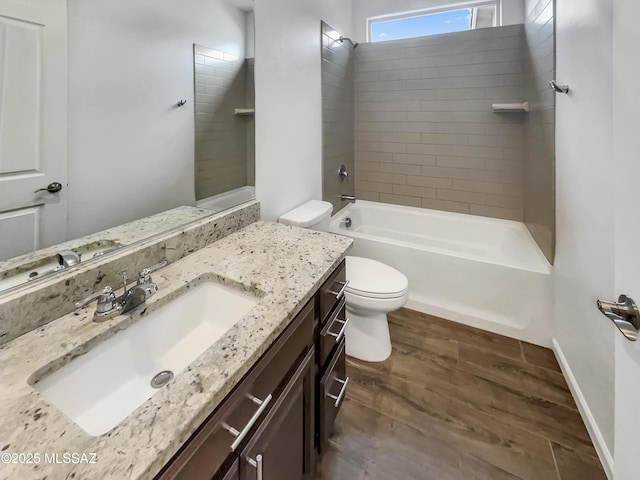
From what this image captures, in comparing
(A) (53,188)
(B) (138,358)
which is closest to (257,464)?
(B) (138,358)

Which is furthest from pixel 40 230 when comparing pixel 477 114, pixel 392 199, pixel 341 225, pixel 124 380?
pixel 477 114

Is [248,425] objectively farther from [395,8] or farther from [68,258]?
[395,8]

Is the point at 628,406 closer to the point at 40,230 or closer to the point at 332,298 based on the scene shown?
the point at 332,298

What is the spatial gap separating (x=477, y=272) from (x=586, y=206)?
34.0 inches

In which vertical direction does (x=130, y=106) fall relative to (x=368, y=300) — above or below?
above

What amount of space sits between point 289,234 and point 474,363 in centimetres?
137

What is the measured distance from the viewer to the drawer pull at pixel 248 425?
677mm

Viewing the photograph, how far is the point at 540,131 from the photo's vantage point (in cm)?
222

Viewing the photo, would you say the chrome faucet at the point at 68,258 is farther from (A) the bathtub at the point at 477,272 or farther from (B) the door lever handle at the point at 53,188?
(A) the bathtub at the point at 477,272

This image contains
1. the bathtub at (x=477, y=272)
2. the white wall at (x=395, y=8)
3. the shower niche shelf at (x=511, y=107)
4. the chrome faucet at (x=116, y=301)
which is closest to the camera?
the chrome faucet at (x=116, y=301)

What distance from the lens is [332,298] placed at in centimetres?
123

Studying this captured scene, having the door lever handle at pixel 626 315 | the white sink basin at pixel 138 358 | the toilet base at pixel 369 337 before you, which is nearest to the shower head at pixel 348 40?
the toilet base at pixel 369 337

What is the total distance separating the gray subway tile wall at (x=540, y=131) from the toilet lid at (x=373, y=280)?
0.99 m

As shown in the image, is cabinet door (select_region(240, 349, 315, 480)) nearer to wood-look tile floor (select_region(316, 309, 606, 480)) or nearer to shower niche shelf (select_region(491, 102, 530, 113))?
wood-look tile floor (select_region(316, 309, 606, 480))
